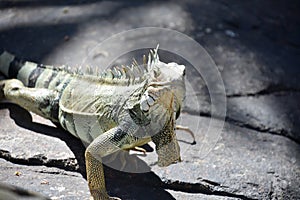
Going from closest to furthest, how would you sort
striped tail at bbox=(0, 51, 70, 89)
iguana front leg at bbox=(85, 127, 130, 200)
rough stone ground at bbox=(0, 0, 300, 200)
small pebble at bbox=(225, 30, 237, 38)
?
1. iguana front leg at bbox=(85, 127, 130, 200)
2. rough stone ground at bbox=(0, 0, 300, 200)
3. striped tail at bbox=(0, 51, 70, 89)
4. small pebble at bbox=(225, 30, 237, 38)

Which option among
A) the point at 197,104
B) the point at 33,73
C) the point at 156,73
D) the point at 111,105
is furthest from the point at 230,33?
the point at 156,73

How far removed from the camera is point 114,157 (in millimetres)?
3773

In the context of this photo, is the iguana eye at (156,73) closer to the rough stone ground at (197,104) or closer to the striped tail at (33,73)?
the rough stone ground at (197,104)

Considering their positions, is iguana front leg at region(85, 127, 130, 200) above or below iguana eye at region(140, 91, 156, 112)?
below

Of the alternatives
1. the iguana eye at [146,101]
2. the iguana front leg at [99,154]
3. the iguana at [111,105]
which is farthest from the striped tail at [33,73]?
the iguana eye at [146,101]

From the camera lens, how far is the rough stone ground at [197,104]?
371cm

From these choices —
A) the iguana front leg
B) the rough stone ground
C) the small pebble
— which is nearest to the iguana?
the iguana front leg

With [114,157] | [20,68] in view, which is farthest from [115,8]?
[114,157]

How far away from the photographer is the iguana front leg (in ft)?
11.2

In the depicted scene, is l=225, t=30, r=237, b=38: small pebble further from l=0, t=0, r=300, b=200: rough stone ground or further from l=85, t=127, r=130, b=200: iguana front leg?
l=85, t=127, r=130, b=200: iguana front leg

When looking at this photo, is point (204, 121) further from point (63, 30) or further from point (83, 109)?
point (63, 30)

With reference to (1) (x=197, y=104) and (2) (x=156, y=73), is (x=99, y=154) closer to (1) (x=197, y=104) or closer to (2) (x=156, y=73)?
(2) (x=156, y=73)

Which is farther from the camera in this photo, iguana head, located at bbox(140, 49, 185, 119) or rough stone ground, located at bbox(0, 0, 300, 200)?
rough stone ground, located at bbox(0, 0, 300, 200)

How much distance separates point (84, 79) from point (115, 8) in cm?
231
